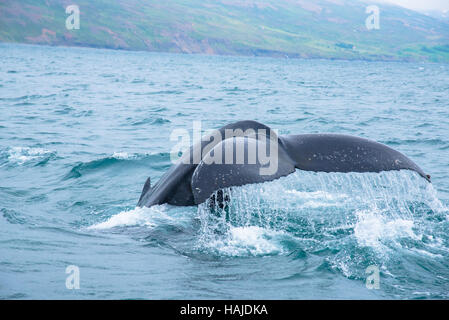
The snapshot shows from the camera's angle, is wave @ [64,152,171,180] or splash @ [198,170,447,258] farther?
wave @ [64,152,171,180]

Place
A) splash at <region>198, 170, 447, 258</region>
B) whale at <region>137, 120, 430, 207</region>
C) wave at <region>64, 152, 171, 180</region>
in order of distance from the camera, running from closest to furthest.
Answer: whale at <region>137, 120, 430, 207</region>
splash at <region>198, 170, 447, 258</region>
wave at <region>64, 152, 171, 180</region>

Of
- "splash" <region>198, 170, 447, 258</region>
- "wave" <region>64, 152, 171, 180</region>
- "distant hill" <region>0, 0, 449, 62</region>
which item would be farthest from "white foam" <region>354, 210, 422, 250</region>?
"distant hill" <region>0, 0, 449, 62</region>

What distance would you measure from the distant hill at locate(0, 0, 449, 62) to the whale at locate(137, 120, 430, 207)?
135899 mm

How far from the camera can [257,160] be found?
4.03m

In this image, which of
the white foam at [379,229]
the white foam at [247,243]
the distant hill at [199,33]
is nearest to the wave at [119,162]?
the white foam at [247,243]

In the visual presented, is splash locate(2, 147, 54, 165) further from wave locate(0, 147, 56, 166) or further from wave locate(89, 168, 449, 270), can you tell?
wave locate(89, 168, 449, 270)

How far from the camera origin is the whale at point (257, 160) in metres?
3.82

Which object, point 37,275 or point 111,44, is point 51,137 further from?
point 111,44

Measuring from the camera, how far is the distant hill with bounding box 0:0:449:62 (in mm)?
138125

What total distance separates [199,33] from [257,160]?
15776 cm

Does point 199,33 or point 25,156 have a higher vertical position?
point 199,33

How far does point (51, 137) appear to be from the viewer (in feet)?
47.9

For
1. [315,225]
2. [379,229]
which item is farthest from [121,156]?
[379,229]

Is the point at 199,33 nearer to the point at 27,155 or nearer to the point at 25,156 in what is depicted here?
the point at 27,155
